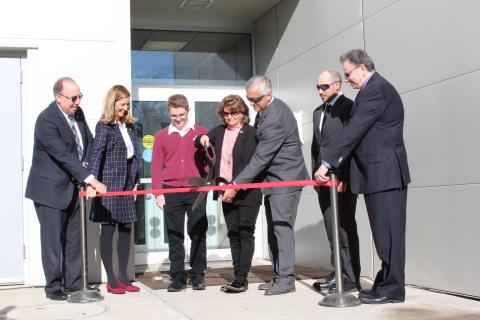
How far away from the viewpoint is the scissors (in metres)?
5.38

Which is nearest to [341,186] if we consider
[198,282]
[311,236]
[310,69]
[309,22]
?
[198,282]

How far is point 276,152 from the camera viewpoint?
5258mm

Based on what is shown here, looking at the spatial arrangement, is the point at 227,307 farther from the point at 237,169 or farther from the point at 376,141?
the point at 376,141

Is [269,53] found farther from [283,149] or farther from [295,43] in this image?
[283,149]

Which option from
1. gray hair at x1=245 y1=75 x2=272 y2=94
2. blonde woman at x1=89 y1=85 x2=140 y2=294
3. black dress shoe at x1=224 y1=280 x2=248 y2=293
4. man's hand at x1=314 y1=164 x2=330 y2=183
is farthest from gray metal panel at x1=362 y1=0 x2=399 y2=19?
black dress shoe at x1=224 y1=280 x2=248 y2=293

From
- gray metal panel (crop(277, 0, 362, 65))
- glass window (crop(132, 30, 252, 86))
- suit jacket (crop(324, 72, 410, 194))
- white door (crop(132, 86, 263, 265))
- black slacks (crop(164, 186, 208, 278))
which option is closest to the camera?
suit jacket (crop(324, 72, 410, 194))

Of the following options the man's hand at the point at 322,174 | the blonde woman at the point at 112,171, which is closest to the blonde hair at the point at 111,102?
the blonde woman at the point at 112,171

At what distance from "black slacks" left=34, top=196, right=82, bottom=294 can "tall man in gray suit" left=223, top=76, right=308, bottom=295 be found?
1.42 m

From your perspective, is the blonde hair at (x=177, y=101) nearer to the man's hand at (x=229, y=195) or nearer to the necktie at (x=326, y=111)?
the man's hand at (x=229, y=195)

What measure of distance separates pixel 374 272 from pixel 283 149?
5.80 feet

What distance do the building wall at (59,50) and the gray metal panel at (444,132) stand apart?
2.88 metres

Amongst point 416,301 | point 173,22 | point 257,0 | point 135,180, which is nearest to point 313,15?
point 257,0

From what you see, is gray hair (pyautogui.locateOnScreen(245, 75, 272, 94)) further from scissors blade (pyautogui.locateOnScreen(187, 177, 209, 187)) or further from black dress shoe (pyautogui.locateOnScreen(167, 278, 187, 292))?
black dress shoe (pyautogui.locateOnScreen(167, 278, 187, 292))

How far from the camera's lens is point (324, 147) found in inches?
212
